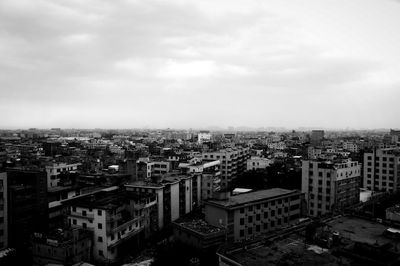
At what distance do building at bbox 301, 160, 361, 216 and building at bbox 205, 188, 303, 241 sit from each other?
4974mm

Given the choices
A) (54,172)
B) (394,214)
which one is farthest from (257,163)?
(394,214)

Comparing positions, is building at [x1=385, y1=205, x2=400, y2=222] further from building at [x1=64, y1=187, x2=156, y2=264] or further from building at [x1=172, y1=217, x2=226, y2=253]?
building at [x1=64, y1=187, x2=156, y2=264]

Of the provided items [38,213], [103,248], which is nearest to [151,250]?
[103,248]

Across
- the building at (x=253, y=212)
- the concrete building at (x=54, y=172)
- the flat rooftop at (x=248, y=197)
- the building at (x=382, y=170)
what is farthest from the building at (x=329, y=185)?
the concrete building at (x=54, y=172)

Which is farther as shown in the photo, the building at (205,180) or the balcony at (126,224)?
the building at (205,180)

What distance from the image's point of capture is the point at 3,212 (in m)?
24.7

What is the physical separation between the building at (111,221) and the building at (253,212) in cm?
531

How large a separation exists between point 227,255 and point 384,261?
18.7 feet

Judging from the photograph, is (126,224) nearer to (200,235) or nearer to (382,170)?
(200,235)

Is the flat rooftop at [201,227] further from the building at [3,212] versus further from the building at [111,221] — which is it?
the building at [3,212]

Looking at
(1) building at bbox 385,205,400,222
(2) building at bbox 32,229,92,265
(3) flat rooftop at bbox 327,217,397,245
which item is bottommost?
(2) building at bbox 32,229,92,265

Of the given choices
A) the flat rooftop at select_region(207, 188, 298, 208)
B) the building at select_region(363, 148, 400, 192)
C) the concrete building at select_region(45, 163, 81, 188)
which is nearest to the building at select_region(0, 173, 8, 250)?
the flat rooftop at select_region(207, 188, 298, 208)

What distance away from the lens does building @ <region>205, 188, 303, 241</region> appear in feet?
80.2

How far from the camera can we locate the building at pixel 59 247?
21.0 meters
